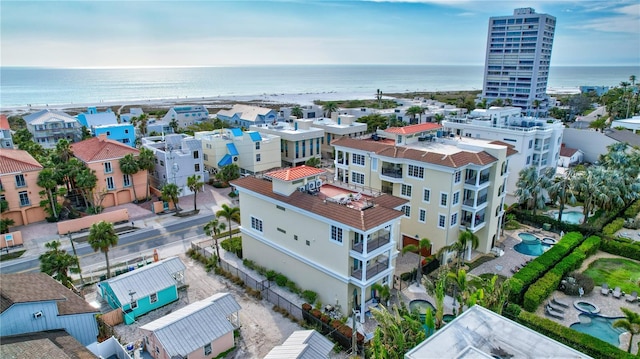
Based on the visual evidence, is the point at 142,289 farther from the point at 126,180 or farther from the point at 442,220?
the point at 126,180

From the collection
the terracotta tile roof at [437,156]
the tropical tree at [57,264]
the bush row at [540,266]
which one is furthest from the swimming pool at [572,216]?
the tropical tree at [57,264]

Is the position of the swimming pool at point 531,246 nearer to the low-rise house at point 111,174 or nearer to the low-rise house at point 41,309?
the low-rise house at point 41,309

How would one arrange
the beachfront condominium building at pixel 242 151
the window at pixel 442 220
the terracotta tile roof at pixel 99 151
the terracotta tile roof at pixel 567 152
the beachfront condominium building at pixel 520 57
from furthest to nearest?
the beachfront condominium building at pixel 520 57 → the terracotta tile roof at pixel 567 152 → the beachfront condominium building at pixel 242 151 → the terracotta tile roof at pixel 99 151 → the window at pixel 442 220

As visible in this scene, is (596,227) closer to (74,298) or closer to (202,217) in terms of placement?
(202,217)

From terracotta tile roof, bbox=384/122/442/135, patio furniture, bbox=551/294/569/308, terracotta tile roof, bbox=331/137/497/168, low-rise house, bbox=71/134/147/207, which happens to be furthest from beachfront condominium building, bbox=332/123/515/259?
low-rise house, bbox=71/134/147/207

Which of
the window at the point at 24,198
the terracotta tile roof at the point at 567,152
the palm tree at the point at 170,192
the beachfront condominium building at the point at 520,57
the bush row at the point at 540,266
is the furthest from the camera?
the beachfront condominium building at the point at 520,57

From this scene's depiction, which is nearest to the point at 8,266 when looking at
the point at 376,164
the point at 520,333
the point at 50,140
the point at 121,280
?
the point at 121,280
